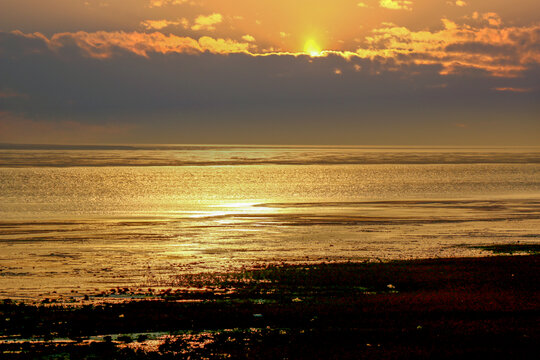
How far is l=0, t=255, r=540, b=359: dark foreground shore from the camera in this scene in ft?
50.7

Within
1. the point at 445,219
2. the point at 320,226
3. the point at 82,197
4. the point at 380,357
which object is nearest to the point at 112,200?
the point at 82,197

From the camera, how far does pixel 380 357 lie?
14.8 m

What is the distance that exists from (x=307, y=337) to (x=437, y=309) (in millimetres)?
5117

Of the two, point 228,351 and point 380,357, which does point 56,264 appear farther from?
point 380,357

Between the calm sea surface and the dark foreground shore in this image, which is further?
the calm sea surface

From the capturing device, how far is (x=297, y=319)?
18.5m

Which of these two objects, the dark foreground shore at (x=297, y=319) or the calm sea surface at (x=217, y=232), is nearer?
→ the dark foreground shore at (x=297, y=319)

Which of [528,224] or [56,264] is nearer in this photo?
[56,264]

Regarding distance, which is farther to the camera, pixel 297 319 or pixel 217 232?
pixel 217 232

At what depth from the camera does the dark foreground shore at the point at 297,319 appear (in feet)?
50.7

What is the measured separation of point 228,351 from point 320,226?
29.6 meters

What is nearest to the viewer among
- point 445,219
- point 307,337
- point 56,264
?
point 307,337

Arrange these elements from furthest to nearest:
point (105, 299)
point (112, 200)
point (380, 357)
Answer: point (112, 200) → point (105, 299) → point (380, 357)

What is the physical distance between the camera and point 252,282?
24.4m
